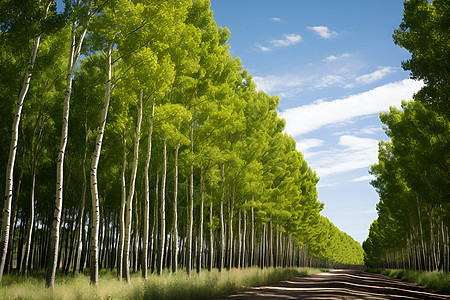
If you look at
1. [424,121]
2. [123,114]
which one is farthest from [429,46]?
[123,114]

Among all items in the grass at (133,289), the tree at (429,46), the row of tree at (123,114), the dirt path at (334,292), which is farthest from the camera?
the tree at (429,46)

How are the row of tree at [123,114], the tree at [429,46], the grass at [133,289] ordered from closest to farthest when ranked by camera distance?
the grass at [133,289]
the row of tree at [123,114]
the tree at [429,46]

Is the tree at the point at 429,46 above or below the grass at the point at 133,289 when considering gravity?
above

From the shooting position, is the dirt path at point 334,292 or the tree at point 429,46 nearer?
the dirt path at point 334,292

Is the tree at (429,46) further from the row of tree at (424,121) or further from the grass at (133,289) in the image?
the grass at (133,289)

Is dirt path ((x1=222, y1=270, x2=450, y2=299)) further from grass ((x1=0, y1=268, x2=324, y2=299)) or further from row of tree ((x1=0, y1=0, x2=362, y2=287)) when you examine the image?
row of tree ((x1=0, y1=0, x2=362, y2=287))

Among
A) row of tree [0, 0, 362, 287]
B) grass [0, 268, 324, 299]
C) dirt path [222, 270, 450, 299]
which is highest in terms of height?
row of tree [0, 0, 362, 287]

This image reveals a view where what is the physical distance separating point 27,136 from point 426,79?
20153 millimetres

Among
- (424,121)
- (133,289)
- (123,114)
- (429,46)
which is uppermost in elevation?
(429,46)

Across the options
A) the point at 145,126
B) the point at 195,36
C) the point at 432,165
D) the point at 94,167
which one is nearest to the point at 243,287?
the point at 145,126

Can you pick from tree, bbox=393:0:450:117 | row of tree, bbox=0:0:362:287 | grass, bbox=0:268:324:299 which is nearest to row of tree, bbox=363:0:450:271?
tree, bbox=393:0:450:117

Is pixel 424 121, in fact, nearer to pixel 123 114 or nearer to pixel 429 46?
pixel 429 46

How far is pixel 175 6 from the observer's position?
43.1ft

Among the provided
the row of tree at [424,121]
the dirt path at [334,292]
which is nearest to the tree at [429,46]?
the row of tree at [424,121]
